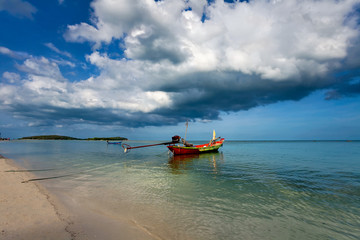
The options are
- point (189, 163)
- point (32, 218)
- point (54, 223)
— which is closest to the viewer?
point (54, 223)

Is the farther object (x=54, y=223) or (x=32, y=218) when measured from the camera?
(x=32, y=218)

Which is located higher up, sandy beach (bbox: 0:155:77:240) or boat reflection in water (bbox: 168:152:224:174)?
sandy beach (bbox: 0:155:77:240)

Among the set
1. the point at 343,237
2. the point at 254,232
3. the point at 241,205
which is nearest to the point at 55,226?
the point at 254,232

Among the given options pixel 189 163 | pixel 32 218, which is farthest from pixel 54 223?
pixel 189 163

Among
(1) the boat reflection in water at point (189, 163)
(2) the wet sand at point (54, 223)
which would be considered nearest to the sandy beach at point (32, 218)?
(2) the wet sand at point (54, 223)

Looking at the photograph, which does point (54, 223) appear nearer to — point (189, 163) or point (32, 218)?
point (32, 218)

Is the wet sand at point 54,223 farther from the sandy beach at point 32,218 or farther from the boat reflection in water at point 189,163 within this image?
the boat reflection in water at point 189,163

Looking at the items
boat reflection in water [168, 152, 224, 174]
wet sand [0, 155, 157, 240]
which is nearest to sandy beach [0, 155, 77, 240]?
wet sand [0, 155, 157, 240]

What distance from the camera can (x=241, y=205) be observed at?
1038cm

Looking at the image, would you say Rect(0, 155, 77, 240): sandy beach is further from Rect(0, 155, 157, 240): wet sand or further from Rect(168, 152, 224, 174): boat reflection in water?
Rect(168, 152, 224, 174): boat reflection in water

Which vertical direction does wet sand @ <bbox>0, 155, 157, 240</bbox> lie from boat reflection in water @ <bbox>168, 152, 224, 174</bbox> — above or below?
above

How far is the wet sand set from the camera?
6217 mm

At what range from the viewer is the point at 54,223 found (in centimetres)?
703

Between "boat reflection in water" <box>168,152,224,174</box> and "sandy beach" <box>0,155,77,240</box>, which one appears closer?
"sandy beach" <box>0,155,77,240</box>
